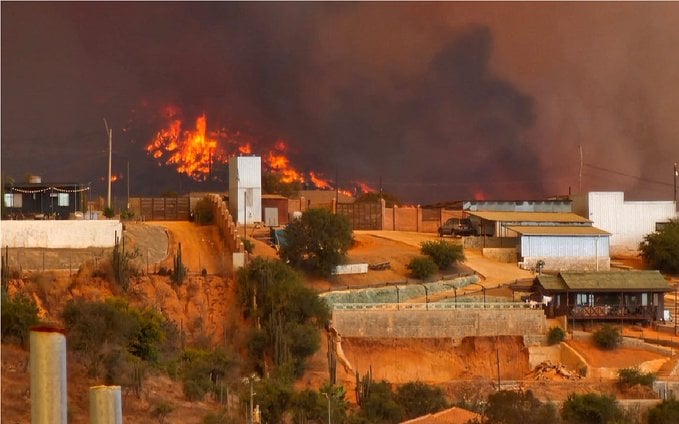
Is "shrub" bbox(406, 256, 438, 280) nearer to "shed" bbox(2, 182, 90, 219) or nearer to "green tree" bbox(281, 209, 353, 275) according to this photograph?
"green tree" bbox(281, 209, 353, 275)

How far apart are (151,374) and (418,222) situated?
31.6 meters

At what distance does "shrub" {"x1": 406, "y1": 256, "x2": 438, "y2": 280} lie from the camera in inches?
1729

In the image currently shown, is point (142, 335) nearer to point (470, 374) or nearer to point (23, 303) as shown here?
point (23, 303)

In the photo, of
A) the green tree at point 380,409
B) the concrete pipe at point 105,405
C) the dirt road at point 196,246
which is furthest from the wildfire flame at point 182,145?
the concrete pipe at point 105,405

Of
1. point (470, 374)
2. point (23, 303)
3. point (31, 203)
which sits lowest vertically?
point (470, 374)

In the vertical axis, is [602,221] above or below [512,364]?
above

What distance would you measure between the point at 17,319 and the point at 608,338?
65.5 ft

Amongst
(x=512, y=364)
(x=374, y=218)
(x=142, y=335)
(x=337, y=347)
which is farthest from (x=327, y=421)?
(x=374, y=218)

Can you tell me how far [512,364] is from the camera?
37.3m

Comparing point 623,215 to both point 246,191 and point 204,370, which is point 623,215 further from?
point 204,370

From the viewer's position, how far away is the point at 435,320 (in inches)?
1475

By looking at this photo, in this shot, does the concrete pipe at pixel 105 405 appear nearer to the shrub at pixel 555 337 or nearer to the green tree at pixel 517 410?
the green tree at pixel 517 410

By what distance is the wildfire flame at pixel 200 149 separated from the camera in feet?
304

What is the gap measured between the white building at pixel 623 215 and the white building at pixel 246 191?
55.5 ft
